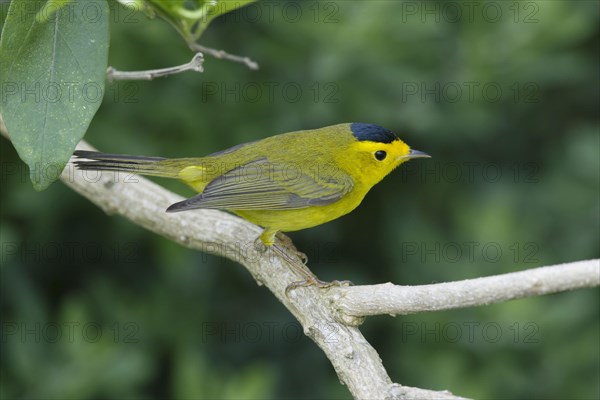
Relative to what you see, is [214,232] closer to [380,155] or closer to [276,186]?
[276,186]

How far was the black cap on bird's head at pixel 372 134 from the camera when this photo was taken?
154 inches

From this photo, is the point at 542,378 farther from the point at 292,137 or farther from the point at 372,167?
the point at 292,137

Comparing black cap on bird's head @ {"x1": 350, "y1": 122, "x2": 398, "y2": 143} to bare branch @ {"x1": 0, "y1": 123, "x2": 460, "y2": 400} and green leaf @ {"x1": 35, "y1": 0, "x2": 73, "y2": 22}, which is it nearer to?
bare branch @ {"x1": 0, "y1": 123, "x2": 460, "y2": 400}

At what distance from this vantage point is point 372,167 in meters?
3.97

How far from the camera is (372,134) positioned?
12.9 ft

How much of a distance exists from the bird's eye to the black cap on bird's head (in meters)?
0.06

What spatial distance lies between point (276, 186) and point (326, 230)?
1.19 m

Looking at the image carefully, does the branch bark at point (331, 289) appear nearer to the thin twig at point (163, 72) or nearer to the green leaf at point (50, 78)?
the thin twig at point (163, 72)

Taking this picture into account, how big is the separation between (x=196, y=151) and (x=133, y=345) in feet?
3.78

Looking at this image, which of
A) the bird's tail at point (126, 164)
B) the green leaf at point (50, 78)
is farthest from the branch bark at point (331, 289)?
the green leaf at point (50, 78)

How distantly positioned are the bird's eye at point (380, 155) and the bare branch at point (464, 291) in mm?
1120

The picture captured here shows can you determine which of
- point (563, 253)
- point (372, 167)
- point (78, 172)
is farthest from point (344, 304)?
point (563, 253)

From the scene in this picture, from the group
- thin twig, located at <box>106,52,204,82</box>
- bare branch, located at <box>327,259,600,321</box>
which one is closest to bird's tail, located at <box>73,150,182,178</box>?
thin twig, located at <box>106,52,204,82</box>

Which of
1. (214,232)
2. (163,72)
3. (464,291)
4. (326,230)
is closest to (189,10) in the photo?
(163,72)
